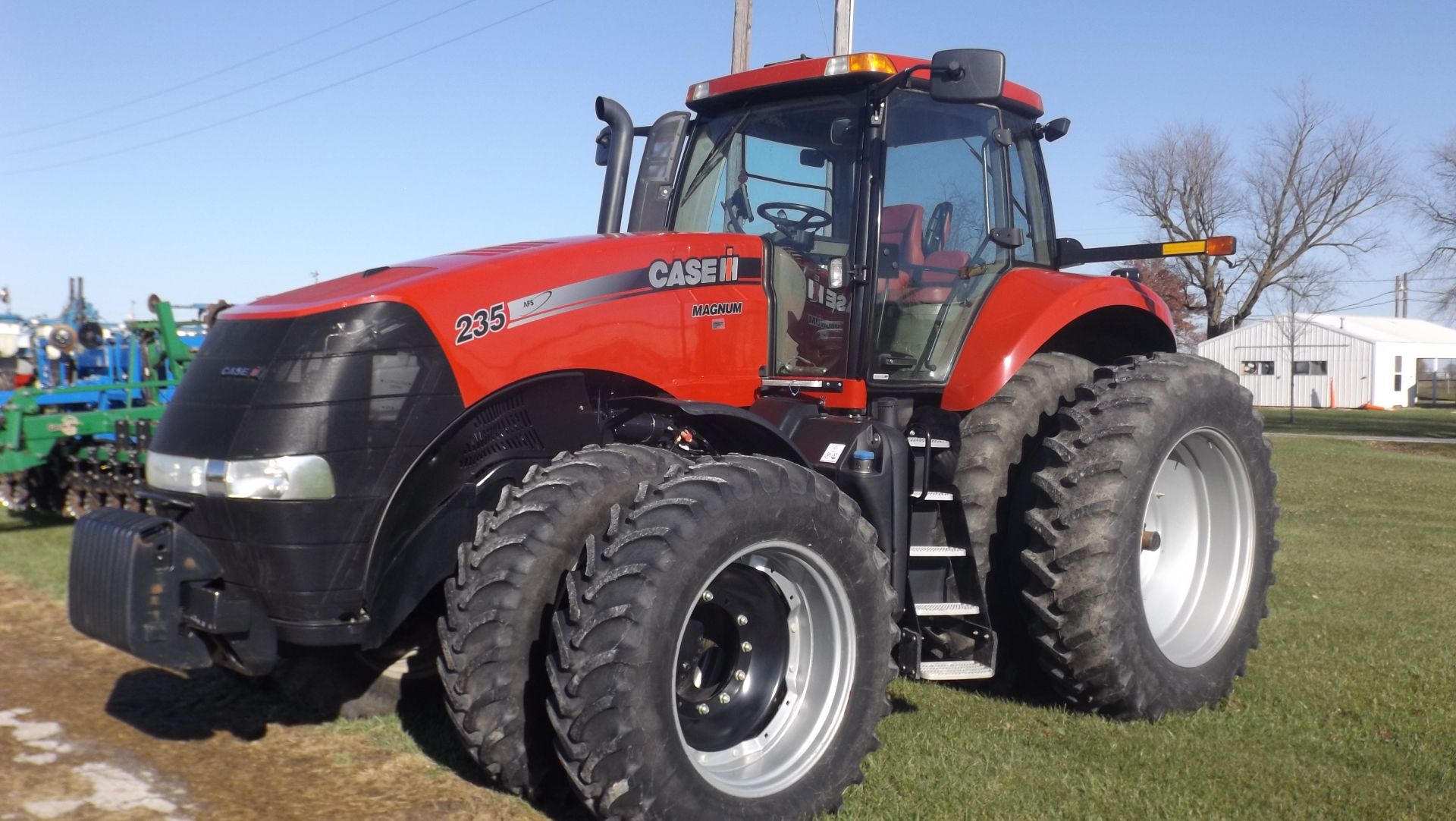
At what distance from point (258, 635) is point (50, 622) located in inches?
156

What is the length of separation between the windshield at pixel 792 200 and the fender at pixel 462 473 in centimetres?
80

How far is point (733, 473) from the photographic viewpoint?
3666 millimetres

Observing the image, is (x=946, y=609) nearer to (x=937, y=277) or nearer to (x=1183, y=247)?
(x=937, y=277)

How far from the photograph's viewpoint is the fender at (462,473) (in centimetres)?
376

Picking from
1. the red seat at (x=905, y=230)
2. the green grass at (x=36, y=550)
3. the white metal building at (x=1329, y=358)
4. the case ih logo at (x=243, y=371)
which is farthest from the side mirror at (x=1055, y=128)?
the white metal building at (x=1329, y=358)

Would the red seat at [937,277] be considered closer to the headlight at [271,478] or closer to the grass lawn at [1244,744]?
the grass lawn at [1244,744]

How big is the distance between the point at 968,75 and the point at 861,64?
2.05ft

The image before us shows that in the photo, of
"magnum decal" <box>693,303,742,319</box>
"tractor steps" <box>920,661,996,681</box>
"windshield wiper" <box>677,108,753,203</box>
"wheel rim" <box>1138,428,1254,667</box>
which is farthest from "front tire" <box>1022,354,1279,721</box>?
"windshield wiper" <box>677,108,753,203</box>

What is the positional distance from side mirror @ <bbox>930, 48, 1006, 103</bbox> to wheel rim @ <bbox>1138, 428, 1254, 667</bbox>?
79.4 inches

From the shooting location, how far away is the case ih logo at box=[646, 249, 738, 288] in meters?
4.41

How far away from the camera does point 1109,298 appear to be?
527 centimetres

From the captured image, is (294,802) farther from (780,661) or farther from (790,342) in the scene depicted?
(790,342)

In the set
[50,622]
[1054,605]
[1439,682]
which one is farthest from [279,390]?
[1439,682]

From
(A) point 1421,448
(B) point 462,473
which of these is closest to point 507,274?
(B) point 462,473
